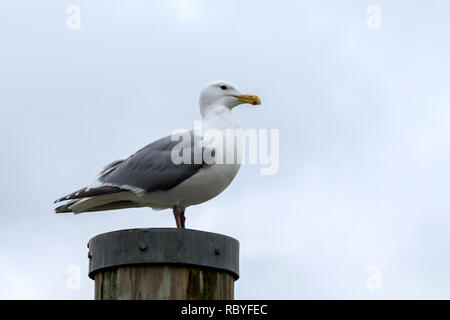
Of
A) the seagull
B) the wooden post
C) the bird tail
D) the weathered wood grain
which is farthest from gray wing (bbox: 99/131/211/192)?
the weathered wood grain

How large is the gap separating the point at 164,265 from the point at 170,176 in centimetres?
266

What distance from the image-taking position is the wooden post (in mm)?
4059

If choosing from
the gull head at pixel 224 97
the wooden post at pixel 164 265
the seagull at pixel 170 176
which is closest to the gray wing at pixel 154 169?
the seagull at pixel 170 176

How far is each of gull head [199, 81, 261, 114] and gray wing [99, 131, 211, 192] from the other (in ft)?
2.11

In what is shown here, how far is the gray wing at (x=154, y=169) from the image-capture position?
6.68 metres

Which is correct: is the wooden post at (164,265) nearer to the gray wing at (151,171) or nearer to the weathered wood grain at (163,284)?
the weathered wood grain at (163,284)

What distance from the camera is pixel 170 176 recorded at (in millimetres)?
6719

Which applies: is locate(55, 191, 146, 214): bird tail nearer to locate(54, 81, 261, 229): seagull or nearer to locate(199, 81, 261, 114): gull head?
locate(54, 81, 261, 229): seagull

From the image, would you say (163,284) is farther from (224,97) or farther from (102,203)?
(224,97)

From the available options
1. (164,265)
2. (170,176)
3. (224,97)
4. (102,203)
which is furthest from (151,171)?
(164,265)

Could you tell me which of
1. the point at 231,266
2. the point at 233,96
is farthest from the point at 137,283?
the point at 233,96
